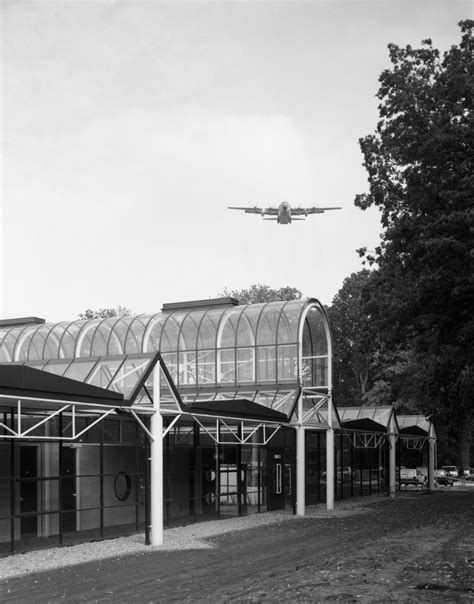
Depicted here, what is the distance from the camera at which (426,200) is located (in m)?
29.2

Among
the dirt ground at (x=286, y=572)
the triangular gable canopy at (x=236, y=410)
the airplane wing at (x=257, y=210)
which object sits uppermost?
the airplane wing at (x=257, y=210)

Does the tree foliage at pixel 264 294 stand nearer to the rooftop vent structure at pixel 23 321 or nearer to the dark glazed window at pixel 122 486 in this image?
the rooftop vent structure at pixel 23 321

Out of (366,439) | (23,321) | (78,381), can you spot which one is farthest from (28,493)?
(366,439)

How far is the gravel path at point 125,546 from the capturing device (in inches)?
778

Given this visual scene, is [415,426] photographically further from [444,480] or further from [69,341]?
[69,341]

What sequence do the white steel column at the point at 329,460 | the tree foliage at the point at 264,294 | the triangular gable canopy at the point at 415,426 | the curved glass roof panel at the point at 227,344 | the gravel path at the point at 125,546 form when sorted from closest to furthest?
1. the gravel path at the point at 125,546
2. the curved glass roof panel at the point at 227,344
3. the white steel column at the point at 329,460
4. the triangular gable canopy at the point at 415,426
5. the tree foliage at the point at 264,294

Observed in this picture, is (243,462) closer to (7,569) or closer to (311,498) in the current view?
(311,498)

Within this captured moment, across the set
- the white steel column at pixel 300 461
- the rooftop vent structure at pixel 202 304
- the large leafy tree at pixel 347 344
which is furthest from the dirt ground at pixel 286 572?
the large leafy tree at pixel 347 344

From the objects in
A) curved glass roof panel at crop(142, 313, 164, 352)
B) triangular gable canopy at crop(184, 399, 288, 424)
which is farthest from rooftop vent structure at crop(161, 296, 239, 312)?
triangular gable canopy at crop(184, 399, 288, 424)

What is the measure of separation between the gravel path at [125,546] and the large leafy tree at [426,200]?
8296 millimetres

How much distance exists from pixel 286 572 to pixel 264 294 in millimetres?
79086

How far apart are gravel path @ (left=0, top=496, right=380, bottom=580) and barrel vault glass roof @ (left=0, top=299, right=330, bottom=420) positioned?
523 cm

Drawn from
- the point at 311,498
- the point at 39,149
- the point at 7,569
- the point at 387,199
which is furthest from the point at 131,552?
the point at 311,498

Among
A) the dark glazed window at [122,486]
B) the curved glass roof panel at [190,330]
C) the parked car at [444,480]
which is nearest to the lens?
the dark glazed window at [122,486]
